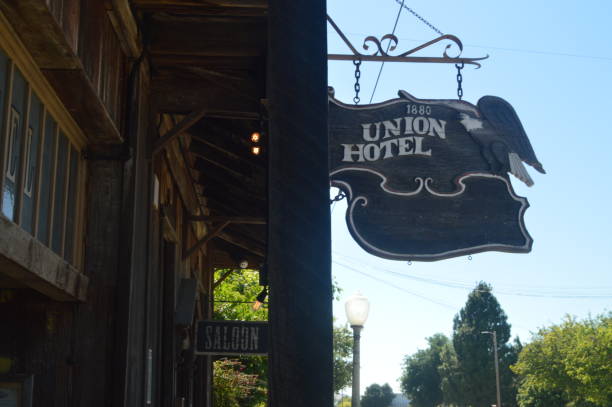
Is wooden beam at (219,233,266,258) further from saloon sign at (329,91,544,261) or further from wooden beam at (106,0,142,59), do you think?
wooden beam at (106,0,142,59)

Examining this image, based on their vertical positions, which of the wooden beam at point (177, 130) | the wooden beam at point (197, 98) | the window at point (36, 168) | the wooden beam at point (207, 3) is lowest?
the window at point (36, 168)

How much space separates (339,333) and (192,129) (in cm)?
4318

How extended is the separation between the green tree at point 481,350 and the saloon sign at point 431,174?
73132mm

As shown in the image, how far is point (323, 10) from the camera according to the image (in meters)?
2.64

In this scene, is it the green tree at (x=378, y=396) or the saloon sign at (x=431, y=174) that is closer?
the saloon sign at (x=431, y=174)

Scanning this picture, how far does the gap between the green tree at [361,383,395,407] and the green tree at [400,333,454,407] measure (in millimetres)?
3410

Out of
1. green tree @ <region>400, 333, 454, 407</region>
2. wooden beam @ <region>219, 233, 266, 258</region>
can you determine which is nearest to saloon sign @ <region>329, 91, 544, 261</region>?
wooden beam @ <region>219, 233, 266, 258</region>

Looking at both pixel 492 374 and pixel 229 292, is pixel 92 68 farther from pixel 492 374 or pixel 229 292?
pixel 492 374

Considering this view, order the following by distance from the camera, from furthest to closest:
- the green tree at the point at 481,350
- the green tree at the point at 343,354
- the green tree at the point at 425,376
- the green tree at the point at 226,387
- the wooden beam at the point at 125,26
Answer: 1. the green tree at the point at 425,376
2. the green tree at the point at 481,350
3. the green tree at the point at 343,354
4. the green tree at the point at 226,387
5. the wooden beam at the point at 125,26

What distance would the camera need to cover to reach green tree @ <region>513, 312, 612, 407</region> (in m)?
50.8

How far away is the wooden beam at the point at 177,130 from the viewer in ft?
21.3

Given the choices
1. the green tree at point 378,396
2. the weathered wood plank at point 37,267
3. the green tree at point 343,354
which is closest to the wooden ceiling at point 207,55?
the weathered wood plank at point 37,267

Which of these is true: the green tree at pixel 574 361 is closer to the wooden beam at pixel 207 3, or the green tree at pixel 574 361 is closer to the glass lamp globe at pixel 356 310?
the glass lamp globe at pixel 356 310

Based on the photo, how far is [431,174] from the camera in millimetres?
6723
